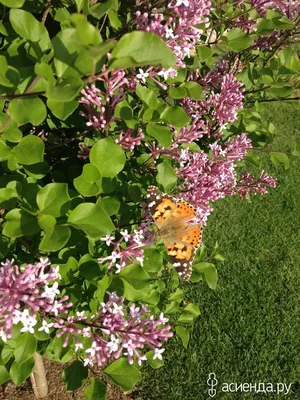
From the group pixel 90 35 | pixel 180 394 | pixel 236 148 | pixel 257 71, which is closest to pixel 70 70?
pixel 90 35

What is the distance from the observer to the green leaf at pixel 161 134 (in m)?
1.60

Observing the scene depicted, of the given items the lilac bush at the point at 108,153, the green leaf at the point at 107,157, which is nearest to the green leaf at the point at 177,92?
the lilac bush at the point at 108,153

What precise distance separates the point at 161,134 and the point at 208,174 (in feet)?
1.78

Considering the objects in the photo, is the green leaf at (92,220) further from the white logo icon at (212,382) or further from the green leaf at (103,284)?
the white logo icon at (212,382)

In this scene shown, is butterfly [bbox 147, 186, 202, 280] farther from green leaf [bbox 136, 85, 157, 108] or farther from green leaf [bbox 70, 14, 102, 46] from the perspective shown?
green leaf [bbox 70, 14, 102, 46]

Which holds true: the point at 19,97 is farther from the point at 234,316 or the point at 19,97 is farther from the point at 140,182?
the point at 234,316

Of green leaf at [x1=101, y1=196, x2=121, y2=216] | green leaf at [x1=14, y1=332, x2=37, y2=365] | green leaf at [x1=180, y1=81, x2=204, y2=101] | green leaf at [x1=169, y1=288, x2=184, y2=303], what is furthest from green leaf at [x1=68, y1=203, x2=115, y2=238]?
green leaf at [x1=169, y1=288, x2=184, y2=303]

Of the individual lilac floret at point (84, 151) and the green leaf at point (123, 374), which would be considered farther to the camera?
the individual lilac floret at point (84, 151)

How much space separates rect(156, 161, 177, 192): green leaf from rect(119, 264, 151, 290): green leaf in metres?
0.37

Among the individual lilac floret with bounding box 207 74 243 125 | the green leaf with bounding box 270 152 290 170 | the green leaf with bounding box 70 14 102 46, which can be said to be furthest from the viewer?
the green leaf with bounding box 270 152 290 170

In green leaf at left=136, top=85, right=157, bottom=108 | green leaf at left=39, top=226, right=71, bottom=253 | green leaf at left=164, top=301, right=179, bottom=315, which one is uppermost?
green leaf at left=136, top=85, right=157, bottom=108

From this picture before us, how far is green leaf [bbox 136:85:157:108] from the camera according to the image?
5.22 feet

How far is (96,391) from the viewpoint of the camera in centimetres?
162

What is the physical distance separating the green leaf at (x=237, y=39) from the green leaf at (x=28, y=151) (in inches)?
35.4
